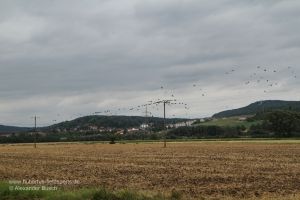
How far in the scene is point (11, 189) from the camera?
21.9 meters

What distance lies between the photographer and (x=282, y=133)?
15412cm

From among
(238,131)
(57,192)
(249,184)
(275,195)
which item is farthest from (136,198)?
(238,131)

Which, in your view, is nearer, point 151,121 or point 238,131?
point 238,131

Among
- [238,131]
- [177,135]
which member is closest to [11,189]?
[238,131]

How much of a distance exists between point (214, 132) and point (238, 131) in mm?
10165

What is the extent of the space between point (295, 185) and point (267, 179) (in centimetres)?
333

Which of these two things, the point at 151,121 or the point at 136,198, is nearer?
the point at 136,198

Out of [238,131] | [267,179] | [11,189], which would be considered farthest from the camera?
[238,131]

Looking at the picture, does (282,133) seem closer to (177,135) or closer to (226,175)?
(177,135)

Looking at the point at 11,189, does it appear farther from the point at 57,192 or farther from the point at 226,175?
Answer: the point at 226,175

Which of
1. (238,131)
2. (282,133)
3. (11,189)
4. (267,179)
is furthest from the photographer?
(238,131)

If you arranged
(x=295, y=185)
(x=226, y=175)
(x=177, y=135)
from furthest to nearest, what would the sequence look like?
(x=177, y=135), (x=226, y=175), (x=295, y=185)

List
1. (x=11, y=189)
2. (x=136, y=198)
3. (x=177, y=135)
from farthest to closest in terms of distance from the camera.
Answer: (x=177, y=135)
(x=11, y=189)
(x=136, y=198)

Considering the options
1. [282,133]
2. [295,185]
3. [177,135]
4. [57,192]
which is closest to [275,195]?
[295,185]
